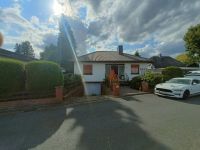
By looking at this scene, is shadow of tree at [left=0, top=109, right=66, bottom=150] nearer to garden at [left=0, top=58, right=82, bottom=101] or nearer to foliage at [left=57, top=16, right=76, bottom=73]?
garden at [left=0, top=58, right=82, bottom=101]

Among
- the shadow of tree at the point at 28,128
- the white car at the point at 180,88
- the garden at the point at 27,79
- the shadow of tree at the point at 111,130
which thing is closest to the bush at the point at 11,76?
the garden at the point at 27,79

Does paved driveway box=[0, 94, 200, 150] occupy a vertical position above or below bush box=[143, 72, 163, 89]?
below

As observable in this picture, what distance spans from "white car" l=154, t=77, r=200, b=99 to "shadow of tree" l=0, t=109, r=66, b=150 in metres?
8.03

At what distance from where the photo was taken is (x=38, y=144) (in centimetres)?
562

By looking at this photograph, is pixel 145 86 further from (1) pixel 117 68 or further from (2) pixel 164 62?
(2) pixel 164 62

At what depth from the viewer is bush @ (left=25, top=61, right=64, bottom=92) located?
11492 mm

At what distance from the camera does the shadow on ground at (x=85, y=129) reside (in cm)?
556

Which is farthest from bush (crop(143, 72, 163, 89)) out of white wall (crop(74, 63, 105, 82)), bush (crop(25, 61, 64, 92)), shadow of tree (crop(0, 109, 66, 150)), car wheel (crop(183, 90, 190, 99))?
shadow of tree (crop(0, 109, 66, 150))

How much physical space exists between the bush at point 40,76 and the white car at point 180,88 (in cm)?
764

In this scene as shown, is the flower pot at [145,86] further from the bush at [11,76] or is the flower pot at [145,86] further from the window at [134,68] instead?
the bush at [11,76]

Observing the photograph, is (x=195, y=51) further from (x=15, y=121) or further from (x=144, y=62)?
(x=15, y=121)

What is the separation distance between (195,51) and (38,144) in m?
39.6

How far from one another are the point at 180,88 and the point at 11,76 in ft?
35.1

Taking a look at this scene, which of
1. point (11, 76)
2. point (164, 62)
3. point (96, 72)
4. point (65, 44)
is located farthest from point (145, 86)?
point (164, 62)
